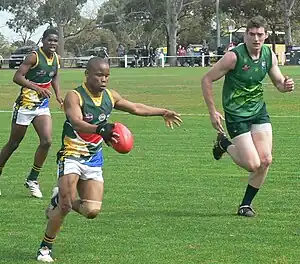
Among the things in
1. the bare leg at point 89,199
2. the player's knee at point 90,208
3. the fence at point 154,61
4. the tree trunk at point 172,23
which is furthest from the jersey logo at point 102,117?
the tree trunk at point 172,23

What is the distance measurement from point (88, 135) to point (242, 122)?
2.44m

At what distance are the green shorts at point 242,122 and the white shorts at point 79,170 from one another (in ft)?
7.58

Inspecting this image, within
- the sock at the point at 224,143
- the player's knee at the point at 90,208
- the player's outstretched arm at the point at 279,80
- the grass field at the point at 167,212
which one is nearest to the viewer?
the player's knee at the point at 90,208

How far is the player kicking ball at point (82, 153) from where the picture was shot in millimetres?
7434

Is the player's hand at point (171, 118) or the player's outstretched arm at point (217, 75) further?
the player's outstretched arm at point (217, 75)

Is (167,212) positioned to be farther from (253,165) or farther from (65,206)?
(65,206)

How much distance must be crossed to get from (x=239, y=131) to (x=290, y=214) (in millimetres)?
1062

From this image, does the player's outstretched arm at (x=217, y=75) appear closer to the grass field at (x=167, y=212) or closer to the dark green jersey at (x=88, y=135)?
the grass field at (x=167, y=212)

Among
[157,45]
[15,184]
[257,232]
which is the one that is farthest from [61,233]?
[157,45]

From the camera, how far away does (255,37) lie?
9.18 meters

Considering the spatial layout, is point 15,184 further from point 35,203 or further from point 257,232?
point 257,232

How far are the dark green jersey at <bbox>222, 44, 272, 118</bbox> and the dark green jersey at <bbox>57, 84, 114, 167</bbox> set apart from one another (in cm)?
218

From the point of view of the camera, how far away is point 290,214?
9.62m

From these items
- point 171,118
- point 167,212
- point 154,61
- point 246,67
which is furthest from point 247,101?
point 154,61
